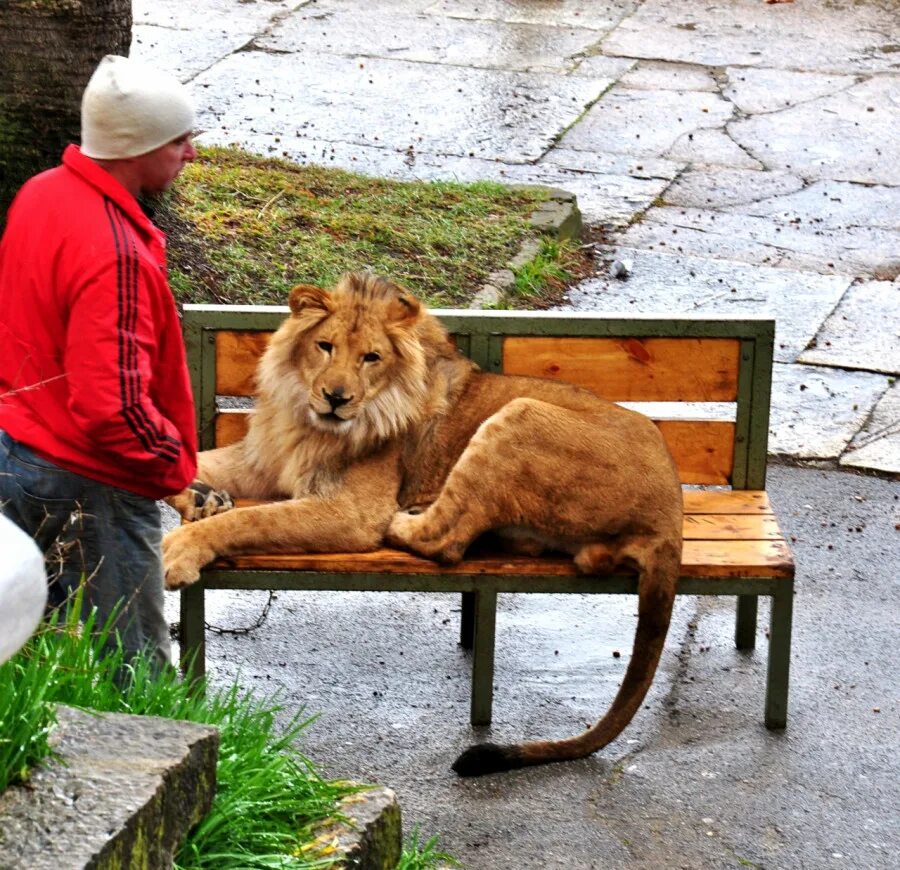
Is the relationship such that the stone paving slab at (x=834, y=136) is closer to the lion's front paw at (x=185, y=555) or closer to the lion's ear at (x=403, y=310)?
the lion's ear at (x=403, y=310)

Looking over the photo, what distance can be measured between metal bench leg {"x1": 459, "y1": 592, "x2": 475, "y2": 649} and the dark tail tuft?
91 centimetres

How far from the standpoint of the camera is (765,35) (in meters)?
14.7

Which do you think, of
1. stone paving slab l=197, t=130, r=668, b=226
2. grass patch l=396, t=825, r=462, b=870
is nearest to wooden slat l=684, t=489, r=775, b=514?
grass patch l=396, t=825, r=462, b=870

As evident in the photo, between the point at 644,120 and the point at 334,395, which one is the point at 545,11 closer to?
the point at 644,120

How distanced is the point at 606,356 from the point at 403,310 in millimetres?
786

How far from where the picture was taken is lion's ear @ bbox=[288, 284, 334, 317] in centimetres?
516

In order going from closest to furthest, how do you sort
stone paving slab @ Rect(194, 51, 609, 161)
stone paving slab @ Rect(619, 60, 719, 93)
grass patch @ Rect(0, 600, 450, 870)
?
grass patch @ Rect(0, 600, 450, 870) < stone paving slab @ Rect(194, 51, 609, 161) < stone paving slab @ Rect(619, 60, 719, 93)

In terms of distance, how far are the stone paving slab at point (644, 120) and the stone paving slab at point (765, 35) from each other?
3.90 feet

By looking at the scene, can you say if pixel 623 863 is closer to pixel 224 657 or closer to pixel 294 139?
pixel 224 657

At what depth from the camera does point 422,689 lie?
553 cm

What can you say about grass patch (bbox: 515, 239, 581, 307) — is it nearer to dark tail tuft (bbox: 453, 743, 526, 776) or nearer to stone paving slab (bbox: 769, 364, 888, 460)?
stone paving slab (bbox: 769, 364, 888, 460)

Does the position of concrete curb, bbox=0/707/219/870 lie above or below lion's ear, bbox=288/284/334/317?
below

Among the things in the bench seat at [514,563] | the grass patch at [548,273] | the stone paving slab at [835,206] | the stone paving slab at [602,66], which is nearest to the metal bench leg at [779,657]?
the bench seat at [514,563]

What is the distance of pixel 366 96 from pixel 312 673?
7.51 metres
